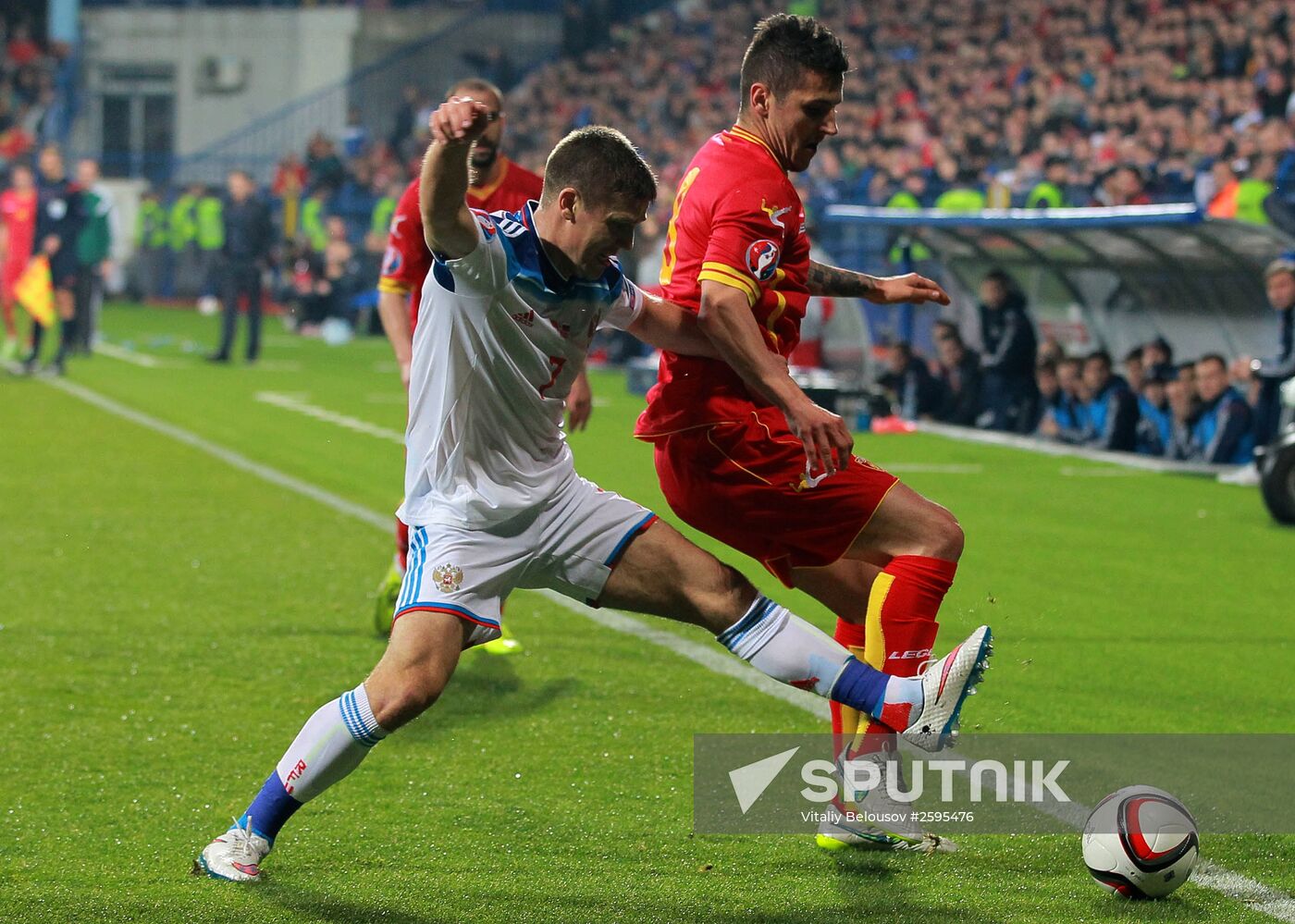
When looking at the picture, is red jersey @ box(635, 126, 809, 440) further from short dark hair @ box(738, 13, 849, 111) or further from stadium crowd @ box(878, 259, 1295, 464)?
stadium crowd @ box(878, 259, 1295, 464)

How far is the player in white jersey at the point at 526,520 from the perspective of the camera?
154 inches

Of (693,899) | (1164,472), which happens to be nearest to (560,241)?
(693,899)

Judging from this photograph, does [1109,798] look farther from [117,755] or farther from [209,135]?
[209,135]

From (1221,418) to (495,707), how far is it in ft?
29.1

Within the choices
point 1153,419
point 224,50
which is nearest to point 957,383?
point 1153,419

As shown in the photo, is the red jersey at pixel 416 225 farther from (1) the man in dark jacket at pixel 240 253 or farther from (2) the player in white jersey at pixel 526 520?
(1) the man in dark jacket at pixel 240 253

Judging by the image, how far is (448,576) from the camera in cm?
402

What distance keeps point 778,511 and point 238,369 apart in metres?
16.9

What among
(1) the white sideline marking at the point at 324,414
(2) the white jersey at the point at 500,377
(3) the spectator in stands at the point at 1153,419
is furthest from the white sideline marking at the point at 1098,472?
(2) the white jersey at the point at 500,377

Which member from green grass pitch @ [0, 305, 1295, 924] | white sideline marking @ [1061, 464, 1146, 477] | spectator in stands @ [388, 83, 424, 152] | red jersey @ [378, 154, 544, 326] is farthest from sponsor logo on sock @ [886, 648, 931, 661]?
spectator in stands @ [388, 83, 424, 152]

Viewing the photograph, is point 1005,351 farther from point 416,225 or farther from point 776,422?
point 776,422

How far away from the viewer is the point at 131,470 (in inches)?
473

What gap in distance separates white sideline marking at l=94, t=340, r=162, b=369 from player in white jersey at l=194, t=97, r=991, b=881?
1720 centimetres

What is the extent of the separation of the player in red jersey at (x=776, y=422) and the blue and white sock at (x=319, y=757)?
3.44 feet
